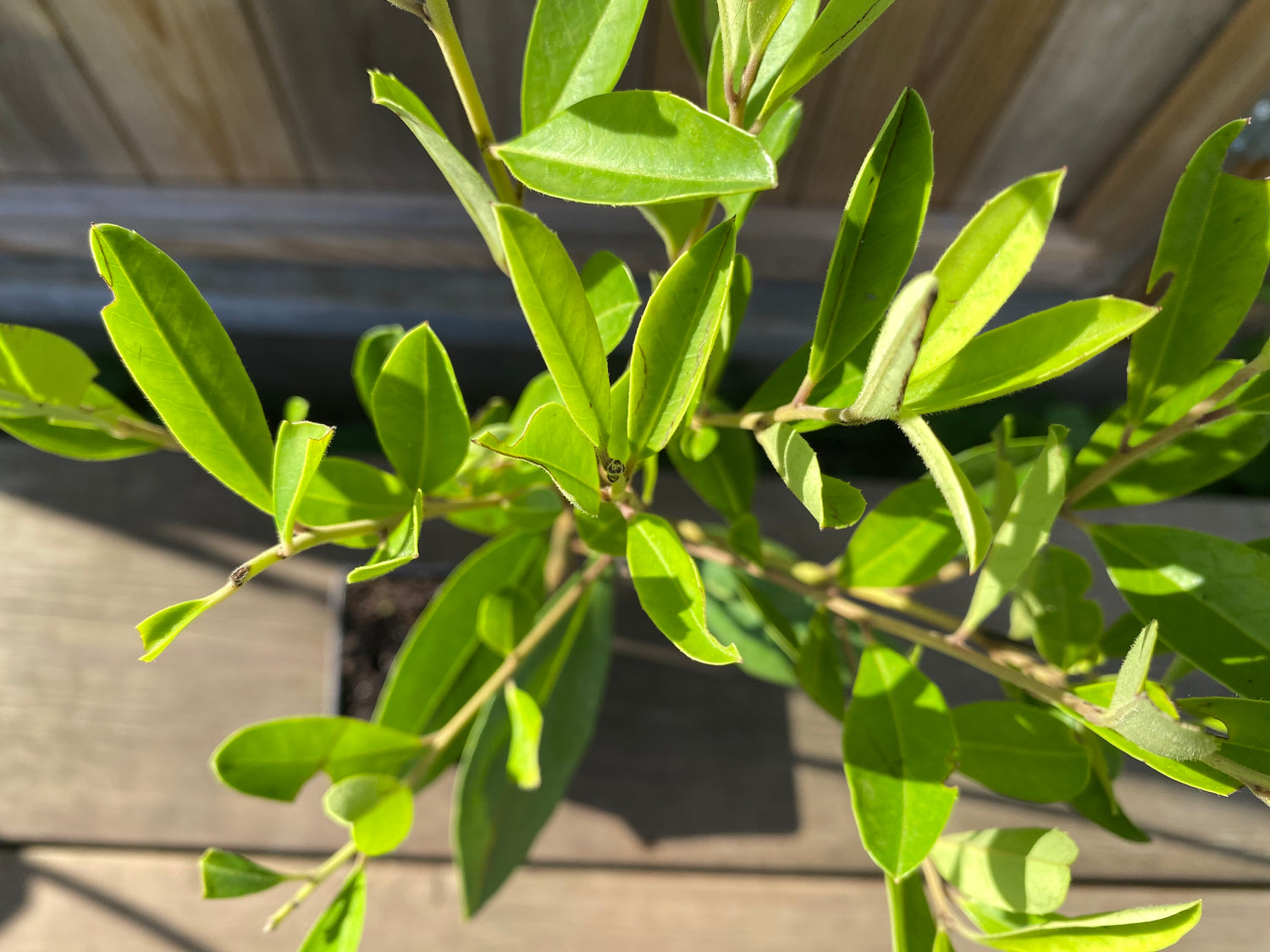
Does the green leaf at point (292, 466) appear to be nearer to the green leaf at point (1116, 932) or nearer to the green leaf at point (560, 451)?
the green leaf at point (560, 451)

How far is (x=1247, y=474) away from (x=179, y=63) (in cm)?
146

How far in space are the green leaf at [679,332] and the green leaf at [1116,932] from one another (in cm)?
25

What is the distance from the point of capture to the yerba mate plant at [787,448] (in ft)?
0.82

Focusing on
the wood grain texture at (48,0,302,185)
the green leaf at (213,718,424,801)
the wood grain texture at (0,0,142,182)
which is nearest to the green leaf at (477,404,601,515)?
the green leaf at (213,718,424,801)

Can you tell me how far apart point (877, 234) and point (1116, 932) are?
0.29 m

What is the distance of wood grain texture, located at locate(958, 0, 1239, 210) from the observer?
712 mm

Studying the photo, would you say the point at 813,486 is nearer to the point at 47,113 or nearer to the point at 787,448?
the point at 787,448

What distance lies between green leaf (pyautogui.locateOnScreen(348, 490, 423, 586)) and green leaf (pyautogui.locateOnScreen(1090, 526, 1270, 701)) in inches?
13.3

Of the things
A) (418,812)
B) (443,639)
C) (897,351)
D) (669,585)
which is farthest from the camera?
(418,812)

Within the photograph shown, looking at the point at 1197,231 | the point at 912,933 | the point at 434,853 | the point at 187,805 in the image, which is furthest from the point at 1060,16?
the point at 187,805

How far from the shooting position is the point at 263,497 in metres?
0.34

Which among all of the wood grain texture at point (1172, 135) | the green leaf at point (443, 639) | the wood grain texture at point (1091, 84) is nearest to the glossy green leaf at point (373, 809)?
the green leaf at point (443, 639)

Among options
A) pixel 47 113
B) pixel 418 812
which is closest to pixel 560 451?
pixel 418 812

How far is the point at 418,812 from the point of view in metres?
0.70
